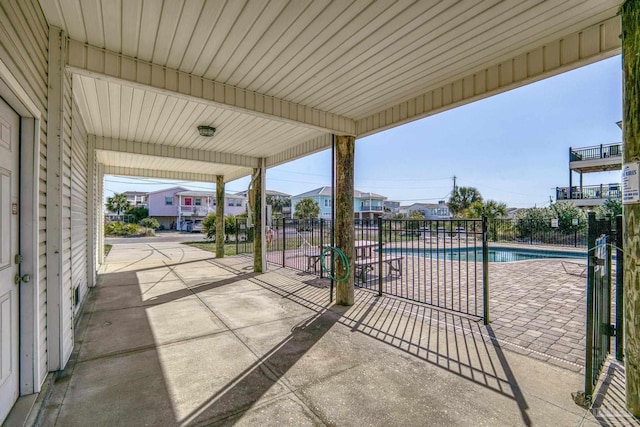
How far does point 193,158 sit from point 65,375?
5017mm

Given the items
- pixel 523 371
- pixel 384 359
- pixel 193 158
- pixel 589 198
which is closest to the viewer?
pixel 523 371

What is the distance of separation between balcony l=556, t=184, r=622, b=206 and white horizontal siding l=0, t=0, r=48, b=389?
72.9 ft

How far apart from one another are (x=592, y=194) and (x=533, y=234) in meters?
7.50

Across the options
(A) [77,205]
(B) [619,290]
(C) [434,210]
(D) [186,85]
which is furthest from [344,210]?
(C) [434,210]

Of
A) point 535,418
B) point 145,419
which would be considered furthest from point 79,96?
point 535,418

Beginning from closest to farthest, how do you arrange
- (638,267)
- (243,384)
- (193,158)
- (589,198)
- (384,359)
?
1. (638,267)
2. (243,384)
3. (384,359)
4. (193,158)
5. (589,198)

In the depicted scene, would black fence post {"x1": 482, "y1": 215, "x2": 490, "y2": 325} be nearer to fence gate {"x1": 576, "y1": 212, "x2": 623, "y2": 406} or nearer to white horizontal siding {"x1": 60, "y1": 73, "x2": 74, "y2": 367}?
fence gate {"x1": 576, "y1": 212, "x2": 623, "y2": 406}

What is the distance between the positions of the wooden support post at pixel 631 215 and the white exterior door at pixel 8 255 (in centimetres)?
405

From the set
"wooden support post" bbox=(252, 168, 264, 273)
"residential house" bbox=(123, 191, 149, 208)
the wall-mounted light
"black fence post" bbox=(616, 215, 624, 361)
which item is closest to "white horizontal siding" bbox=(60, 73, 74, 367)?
the wall-mounted light

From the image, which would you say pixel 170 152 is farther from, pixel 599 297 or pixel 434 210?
pixel 434 210

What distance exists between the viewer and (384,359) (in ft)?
9.23

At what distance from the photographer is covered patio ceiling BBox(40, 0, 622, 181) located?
7.09ft

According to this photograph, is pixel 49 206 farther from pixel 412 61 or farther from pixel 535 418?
pixel 535 418

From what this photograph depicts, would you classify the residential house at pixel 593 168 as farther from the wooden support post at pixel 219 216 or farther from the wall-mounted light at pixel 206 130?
the wall-mounted light at pixel 206 130
